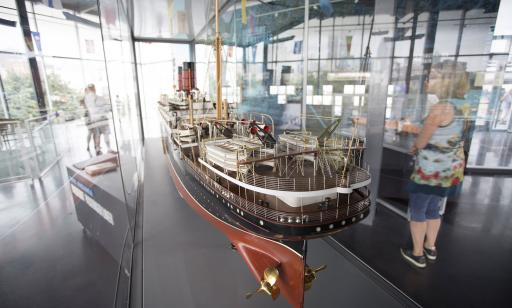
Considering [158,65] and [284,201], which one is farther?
[158,65]

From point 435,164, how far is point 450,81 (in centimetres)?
160

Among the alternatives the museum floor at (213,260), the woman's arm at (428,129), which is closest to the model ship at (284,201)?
the museum floor at (213,260)

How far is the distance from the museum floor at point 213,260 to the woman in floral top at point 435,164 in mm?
349

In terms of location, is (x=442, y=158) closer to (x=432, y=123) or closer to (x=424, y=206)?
(x=432, y=123)

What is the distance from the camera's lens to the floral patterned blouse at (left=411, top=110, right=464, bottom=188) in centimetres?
359

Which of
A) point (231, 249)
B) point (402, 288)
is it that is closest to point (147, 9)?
point (231, 249)

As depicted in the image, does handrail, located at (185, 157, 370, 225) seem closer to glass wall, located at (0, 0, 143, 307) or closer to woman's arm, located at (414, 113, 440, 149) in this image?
woman's arm, located at (414, 113, 440, 149)

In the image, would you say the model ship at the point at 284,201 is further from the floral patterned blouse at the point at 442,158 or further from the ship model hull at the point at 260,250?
the floral patterned blouse at the point at 442,158

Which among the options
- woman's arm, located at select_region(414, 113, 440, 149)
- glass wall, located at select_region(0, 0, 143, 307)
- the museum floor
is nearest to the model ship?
the museum floor

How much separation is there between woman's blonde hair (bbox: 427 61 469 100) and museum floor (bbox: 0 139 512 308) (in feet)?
8.06

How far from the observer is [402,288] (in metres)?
3.60

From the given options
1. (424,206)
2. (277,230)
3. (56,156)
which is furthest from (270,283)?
(424,206)

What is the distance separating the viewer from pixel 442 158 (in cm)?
364

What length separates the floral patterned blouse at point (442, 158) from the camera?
3.59m
